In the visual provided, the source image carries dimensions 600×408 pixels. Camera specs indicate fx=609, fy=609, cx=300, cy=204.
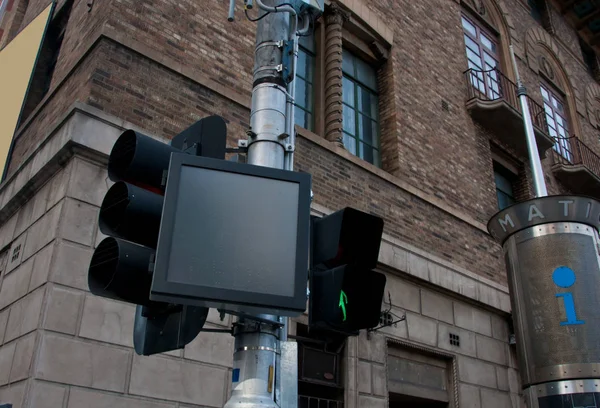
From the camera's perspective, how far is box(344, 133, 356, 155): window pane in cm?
1078

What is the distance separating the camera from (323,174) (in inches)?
367

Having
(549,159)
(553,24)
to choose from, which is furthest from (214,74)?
(553,24)

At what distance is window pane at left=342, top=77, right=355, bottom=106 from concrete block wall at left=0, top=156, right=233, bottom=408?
5590 millimetres

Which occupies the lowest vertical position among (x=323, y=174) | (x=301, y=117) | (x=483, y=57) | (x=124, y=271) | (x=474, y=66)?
(x=124, y=271)

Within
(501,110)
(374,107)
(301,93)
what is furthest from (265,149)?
(501,110)

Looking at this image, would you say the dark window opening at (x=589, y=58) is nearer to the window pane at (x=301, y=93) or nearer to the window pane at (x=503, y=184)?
the window pane at (x=503, y=184)

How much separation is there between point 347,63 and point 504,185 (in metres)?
5.23

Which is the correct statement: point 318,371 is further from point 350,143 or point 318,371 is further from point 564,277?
point 350,143

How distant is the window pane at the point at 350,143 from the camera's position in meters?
10.8

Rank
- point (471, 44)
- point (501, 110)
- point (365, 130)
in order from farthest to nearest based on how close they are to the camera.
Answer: point (471, 44)
point (501, 110)
point (365, 130)

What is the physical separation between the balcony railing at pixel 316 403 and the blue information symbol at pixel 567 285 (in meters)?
3.24

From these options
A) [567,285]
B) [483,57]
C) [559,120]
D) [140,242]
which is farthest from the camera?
[559,120]

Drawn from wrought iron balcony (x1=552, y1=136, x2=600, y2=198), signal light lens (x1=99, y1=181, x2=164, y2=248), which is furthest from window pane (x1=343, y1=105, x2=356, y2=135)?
signal light lens (x1=99, y1=181, x2=164, y2=248)

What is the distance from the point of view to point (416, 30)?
1298 cm
